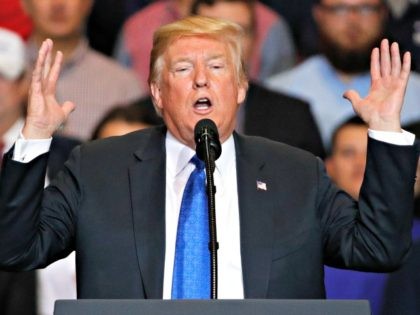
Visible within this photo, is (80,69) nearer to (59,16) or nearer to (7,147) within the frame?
(59,16)

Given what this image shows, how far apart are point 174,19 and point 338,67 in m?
0.71

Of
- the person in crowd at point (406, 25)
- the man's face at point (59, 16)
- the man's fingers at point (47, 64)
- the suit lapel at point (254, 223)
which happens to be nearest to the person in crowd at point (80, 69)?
the man's face at point (59, 16)

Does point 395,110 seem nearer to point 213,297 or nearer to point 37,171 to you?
point 213,297

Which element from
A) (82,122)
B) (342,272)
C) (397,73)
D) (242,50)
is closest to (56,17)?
(82,122)

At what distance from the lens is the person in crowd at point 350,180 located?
4.75 meters

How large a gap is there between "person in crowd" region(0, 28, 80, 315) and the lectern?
7.46 feet

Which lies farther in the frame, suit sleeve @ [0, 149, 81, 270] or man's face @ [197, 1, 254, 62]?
man's face @ [197, 1, 254, 62]

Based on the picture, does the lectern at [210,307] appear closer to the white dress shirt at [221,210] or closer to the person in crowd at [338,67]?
the white dress shirt at [221,210]

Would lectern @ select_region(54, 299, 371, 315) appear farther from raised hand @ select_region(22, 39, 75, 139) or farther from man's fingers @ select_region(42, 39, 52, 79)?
man's fingers @ select_region(42, 39, 52, 79)

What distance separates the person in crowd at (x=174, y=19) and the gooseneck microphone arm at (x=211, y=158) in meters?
2.33

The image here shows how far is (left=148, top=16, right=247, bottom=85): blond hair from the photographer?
2.94 metres

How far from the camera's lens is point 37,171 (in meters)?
2.72

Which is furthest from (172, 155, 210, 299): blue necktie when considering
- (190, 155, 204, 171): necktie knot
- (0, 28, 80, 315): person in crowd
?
(0, 28, 80, 315): person in crowd

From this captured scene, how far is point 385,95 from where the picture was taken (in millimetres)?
2775
